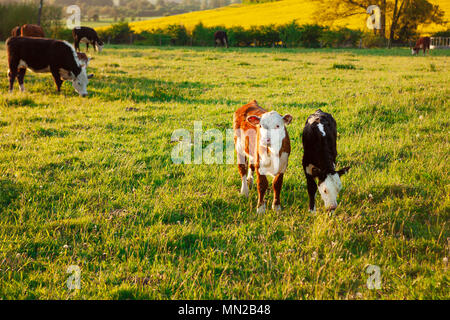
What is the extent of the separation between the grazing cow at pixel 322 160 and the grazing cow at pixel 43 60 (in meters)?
8.87

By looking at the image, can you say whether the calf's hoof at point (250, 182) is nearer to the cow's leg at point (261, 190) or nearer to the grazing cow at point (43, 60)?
the cow's leg at point (261, 190)

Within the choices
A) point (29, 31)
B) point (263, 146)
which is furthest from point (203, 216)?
point (29, 31)

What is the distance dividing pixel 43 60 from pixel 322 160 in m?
10.5

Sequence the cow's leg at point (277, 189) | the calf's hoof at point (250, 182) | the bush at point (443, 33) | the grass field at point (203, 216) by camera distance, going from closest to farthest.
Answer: the grass field at point (203, 216)
the cow's leg at point (277, 189)
the calf's hoof at point (250, 182)
the bush at point (443, 33)

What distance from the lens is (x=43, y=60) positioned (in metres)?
11.2

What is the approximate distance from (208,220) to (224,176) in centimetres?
130

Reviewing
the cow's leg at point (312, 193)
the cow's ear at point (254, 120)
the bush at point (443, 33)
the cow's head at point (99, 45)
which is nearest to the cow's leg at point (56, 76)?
the cow's ear at point (254, 120)

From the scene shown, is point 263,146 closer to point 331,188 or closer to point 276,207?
point 276,207

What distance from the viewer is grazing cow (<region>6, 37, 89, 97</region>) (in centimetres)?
1113

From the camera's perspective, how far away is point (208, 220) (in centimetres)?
409

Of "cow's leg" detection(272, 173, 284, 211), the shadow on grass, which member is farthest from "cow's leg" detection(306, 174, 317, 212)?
the shadow on grass

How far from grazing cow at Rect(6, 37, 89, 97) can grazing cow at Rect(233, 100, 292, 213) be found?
8.03 m

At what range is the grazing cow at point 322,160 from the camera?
396 cm
